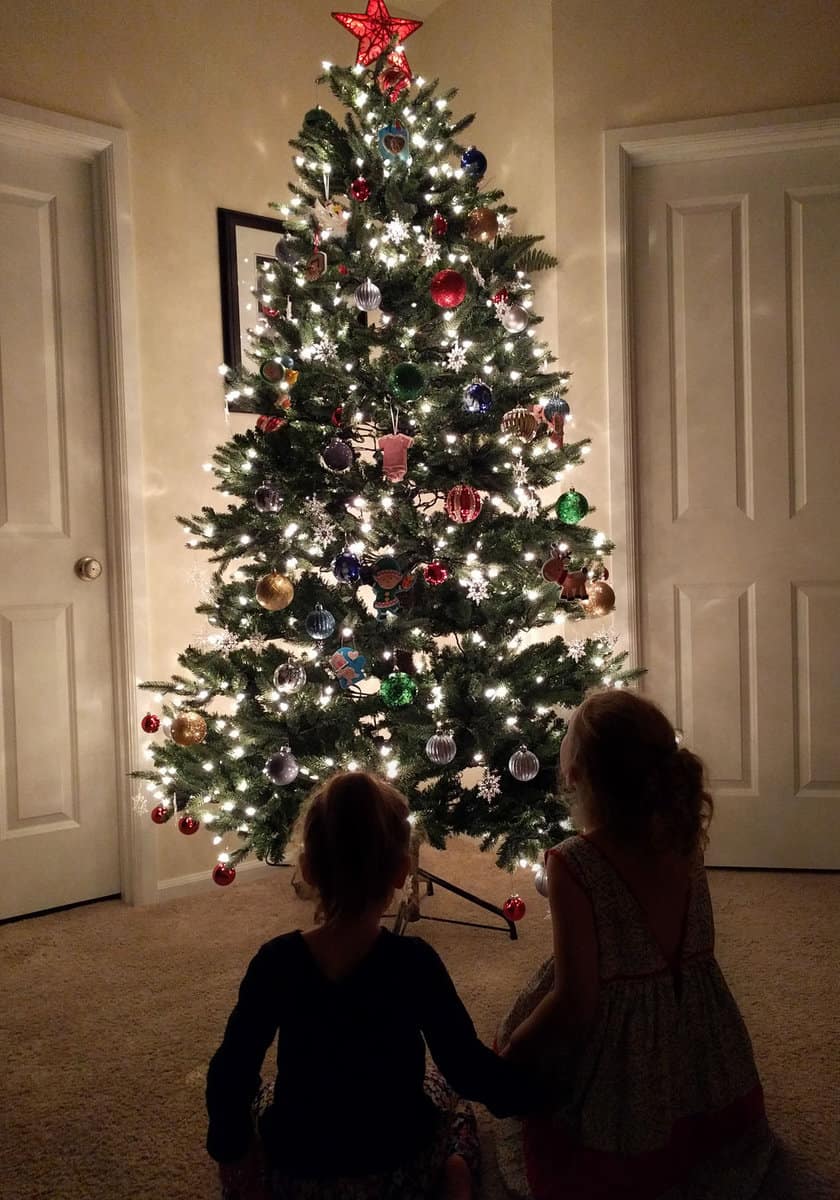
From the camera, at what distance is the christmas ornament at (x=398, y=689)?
89.1 inches

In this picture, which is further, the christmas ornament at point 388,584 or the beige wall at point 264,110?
the beige wall at point 264,110

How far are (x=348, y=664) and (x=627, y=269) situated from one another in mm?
1671

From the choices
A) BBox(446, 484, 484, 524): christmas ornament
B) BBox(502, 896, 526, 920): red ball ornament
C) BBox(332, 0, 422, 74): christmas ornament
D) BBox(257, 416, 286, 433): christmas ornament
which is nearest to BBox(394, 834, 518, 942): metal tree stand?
BBox(502, 896, 526, 920): red ball ornament

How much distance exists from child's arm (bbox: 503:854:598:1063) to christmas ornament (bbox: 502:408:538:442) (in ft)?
3.86

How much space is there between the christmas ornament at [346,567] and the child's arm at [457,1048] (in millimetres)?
1064

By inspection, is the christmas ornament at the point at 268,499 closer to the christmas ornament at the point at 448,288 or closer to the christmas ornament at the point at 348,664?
the christmas ornament at the point at 348,664

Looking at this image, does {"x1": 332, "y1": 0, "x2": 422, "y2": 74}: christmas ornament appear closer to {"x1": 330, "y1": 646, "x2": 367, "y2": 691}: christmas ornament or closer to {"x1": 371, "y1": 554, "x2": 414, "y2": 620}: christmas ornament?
{"x1": 371, "y1": 554, "x2": 414, "y2": 620}: christmas ornament

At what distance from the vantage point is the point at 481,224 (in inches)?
95.5

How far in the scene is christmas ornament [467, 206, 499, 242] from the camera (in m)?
2.43

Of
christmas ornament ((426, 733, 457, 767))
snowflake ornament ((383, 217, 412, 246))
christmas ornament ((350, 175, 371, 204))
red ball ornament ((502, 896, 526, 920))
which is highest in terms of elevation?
christmas ornament ((350, 175, 371, 204))

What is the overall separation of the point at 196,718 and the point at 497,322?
1.24m

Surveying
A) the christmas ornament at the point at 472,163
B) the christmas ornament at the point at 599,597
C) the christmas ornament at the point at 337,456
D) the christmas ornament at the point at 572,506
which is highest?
the christmas ornament at the point at 472,163

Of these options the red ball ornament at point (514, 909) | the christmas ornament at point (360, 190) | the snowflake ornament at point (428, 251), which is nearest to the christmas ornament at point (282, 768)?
the red ball ornament at point (514, 909)

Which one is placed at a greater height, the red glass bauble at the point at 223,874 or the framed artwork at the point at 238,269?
Result: the framed artwork at the point at 238,269
